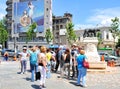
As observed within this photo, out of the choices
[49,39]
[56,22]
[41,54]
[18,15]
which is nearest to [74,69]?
[41,54]

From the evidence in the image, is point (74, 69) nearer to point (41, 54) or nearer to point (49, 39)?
point (41, 54)

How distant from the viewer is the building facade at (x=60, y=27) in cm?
11656

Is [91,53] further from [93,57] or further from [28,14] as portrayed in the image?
[28,14]

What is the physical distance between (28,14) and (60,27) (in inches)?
586

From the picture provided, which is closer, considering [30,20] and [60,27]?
[30,20]

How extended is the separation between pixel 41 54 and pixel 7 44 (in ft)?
361

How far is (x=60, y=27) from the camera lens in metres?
118

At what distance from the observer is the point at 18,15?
364 feet

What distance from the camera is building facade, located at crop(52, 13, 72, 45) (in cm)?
11656

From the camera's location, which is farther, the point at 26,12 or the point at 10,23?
the point at 10,23

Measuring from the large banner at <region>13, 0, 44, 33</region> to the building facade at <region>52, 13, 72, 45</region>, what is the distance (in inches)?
411

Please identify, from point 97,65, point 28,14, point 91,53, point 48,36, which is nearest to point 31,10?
point 28,14

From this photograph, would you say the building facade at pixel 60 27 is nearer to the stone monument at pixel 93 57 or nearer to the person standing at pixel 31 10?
the person standing at pixel 31 10

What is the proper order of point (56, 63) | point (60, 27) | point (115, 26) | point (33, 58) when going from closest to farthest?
1. point (33, 58)
2. point (56, 63)
3. point (115, 26)
4. point (60, 27)
